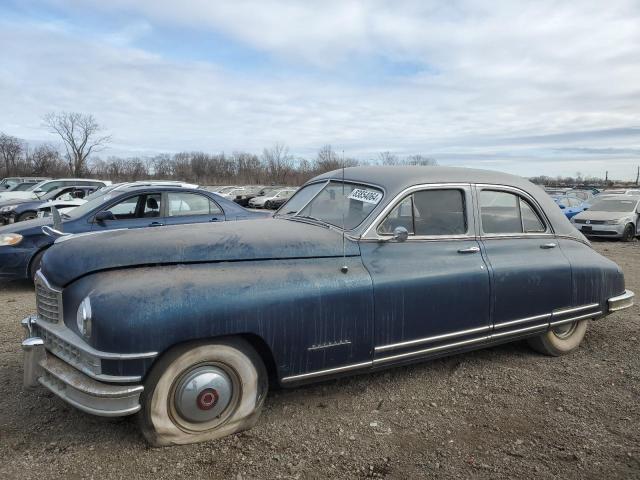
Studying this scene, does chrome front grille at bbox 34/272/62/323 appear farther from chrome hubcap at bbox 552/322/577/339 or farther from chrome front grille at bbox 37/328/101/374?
chrome hubcap at bbox 552/322/577/339

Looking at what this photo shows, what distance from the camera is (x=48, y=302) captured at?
307 centimetres

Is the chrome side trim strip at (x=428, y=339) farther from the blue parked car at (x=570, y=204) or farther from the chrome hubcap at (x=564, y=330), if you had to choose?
the blue parked car at (x=570, y=204)

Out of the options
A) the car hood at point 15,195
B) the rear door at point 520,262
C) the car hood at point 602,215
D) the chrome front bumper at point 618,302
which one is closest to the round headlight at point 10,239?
the rear door at point 520,262

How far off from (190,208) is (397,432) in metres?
4.86

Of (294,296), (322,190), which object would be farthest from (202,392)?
(322,190)

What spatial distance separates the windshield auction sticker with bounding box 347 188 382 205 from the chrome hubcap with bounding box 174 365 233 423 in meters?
1.74

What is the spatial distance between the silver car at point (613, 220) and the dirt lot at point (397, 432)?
1197 centimetres

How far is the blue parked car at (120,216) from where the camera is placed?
6.51m

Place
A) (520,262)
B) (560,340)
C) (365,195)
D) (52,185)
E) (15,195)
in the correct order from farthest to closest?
(15,195) < (52,185) < (560,340) < (520,262) < (365,195)

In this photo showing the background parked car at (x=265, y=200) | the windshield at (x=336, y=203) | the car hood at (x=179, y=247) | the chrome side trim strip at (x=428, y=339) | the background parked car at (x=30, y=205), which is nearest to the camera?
the car hood at (x=179, y=247)

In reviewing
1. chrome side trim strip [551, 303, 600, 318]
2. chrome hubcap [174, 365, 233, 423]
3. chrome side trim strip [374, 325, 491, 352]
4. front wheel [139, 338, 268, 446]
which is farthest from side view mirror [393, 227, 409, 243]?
chrome side trim strip [551, 303, 600, 318]

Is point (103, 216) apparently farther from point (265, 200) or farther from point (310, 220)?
point (265, 200)

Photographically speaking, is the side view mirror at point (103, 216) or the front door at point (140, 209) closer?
the side view mirror at point (103, 216)

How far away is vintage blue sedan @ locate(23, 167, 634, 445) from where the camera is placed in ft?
8.85
